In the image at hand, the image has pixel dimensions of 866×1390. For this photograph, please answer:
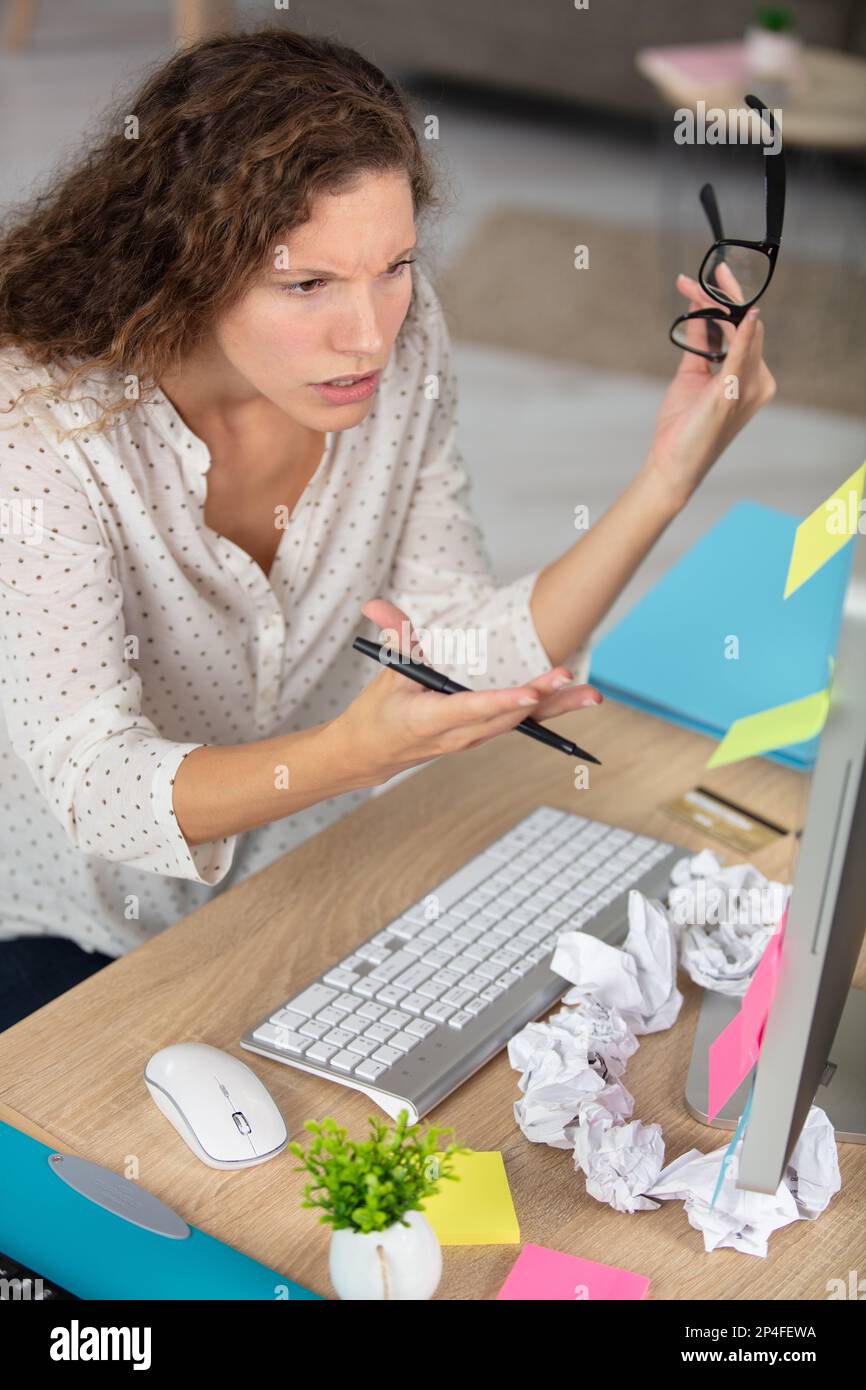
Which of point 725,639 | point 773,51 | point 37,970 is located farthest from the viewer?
point 773,51

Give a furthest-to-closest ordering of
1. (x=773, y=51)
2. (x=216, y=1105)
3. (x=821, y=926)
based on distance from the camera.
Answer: (x=773, y=51)
(x=216, y=1105)
(x=821, y=926)

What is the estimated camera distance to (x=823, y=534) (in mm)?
847

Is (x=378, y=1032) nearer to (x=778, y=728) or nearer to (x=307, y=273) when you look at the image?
(x=778, y=728)

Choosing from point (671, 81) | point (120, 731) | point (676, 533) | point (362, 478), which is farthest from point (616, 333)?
point (120, 731)

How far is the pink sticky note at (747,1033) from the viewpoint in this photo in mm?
817

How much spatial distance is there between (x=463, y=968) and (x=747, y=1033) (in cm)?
30

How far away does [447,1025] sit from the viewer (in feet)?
3.50

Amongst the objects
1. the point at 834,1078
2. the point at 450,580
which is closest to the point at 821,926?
the point at 834,1078

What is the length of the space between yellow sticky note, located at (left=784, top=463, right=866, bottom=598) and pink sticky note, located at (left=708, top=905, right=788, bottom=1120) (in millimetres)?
189

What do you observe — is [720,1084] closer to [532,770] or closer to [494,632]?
[532,770]

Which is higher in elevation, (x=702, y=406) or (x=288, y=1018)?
(x=702, y=406)

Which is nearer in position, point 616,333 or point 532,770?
point 532,770

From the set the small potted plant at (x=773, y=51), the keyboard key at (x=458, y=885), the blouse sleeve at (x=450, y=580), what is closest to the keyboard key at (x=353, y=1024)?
the keyboard key at (x=458, y=885)

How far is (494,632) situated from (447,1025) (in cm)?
51
